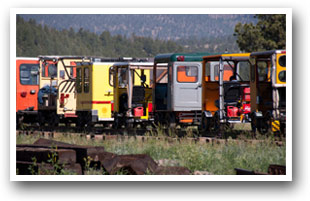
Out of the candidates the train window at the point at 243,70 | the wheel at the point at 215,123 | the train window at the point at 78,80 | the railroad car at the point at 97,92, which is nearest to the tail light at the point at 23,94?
the train window at the point at 78,80

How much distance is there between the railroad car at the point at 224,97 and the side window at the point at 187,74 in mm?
1351

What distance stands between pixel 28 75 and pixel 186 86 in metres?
9.43

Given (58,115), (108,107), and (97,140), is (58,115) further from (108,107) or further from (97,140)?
(97,140)

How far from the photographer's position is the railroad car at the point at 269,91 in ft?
57.2

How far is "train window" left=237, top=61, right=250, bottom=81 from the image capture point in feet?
68.1

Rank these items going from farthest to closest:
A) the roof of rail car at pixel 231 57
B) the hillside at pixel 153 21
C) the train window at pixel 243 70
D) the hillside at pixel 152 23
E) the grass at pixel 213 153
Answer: the train window at pixel 243 70
the roof of rail car at pixel 231 57
the hillside at pixel 152 23
the hillside at pixel 153 21
the grass at pixel 213 153

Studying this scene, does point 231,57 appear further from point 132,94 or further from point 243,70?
point 132,94

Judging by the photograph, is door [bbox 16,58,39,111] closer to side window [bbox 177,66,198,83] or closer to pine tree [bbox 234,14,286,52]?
side window [bbox 177,66,198,83]

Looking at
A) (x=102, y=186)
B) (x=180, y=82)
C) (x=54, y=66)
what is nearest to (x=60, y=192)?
(x=102, y=186)

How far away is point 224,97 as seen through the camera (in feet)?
65.7

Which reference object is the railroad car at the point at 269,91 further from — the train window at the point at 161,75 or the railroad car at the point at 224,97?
the train window at the point at 161,75

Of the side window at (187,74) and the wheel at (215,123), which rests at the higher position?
the side window at (187,74)

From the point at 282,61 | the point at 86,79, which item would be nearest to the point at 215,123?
the point at 282,61

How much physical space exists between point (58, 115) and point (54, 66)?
1965mm
